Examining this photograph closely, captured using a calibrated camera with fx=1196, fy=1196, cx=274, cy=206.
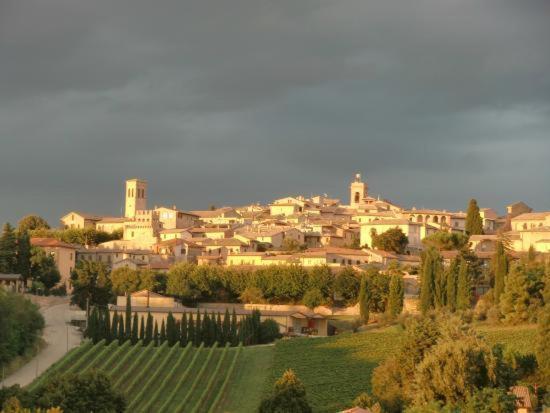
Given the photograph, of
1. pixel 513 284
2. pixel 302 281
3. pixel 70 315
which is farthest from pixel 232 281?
pixel 513 284

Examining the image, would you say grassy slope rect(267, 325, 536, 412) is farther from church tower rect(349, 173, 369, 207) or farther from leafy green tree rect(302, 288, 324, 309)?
church tower rect(349, 173, 369, 207)

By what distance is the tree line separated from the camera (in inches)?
2499

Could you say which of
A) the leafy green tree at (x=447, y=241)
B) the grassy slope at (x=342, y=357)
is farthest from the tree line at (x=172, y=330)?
the leafy green tree at (x=447, y=241)

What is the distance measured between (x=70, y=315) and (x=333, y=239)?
137 ft

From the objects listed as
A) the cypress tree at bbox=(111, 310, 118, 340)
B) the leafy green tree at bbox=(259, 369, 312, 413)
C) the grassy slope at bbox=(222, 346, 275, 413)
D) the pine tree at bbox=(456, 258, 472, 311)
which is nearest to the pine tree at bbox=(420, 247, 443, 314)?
the pine tree at bbox=(456, 258, 472, 311)

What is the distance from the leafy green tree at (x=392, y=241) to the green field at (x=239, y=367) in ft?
103

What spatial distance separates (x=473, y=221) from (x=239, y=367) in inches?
1820

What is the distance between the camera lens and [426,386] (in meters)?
41.6

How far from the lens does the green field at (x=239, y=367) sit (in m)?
49.6

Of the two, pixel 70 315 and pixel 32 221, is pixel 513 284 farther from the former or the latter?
pixel 32 221

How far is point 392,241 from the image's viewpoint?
318 feet

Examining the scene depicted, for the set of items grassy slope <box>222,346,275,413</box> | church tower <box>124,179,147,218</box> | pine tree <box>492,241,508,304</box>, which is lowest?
grassy slope <box>222,346,275,413</box>

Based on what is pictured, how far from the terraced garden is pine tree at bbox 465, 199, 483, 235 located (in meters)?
40.5

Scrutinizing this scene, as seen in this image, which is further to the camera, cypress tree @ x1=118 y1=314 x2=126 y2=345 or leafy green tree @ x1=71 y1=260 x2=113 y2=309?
leafy green tree @ x1=71 y1=260 x2=113 y2=309
